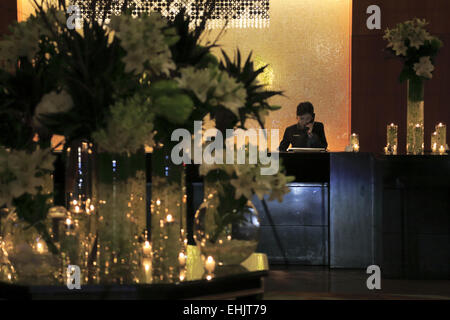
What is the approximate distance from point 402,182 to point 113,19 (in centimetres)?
368

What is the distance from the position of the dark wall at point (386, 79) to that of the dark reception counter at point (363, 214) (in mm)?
2492

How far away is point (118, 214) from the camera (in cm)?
147

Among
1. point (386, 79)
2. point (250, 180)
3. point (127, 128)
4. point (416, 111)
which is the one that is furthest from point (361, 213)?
point (127, 128)

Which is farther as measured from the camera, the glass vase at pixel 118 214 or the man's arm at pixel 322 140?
the man's arm at pixel 322 140

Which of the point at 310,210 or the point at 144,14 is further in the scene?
the point at 310,210

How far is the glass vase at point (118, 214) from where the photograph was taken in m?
1.47

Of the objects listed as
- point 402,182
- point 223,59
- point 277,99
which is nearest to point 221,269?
point 223,59

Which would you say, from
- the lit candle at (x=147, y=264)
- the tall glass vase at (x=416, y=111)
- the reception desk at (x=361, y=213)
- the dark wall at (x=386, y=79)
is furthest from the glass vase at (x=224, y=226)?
the dark wall at (x=386, y=79)

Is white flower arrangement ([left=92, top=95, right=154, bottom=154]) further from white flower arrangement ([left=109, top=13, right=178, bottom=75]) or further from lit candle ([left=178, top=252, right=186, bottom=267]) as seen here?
lit candle ([left=178, top=252, right=186, bottom=267])

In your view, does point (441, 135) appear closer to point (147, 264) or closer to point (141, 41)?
point (147, 264)

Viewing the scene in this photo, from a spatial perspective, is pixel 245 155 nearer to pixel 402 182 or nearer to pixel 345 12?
pixel 402 182

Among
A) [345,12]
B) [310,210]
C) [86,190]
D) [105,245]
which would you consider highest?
[345,12]

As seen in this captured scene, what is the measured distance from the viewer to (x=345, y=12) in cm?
831

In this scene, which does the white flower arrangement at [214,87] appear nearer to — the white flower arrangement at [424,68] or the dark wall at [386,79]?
the white flower arrangement at [424,68]
